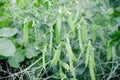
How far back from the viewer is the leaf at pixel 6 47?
3.46ft

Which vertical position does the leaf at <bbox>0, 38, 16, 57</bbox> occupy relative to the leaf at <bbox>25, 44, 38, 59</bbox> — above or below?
above

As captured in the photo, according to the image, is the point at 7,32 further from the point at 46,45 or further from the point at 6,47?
the point at 46,45

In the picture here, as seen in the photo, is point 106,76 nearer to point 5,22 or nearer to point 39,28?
point 39,28

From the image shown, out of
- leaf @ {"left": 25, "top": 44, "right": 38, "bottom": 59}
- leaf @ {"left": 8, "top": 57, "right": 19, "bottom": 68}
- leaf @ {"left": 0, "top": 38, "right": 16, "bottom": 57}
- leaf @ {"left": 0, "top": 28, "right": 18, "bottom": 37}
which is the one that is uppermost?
leaf @ {"left": 0, "top": 28, "right": 18, "bottom": 37}

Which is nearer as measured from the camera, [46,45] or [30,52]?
[46,45]

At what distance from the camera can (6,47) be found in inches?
42.4

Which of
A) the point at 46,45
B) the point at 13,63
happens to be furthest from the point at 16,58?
the point at 46,45

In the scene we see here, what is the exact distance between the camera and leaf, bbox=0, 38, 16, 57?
105 centimetres

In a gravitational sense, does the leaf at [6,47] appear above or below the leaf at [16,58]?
above

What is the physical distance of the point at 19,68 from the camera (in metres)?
1.10

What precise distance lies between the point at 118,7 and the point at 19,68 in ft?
1.65

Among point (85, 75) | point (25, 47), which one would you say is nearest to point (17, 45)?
point (25, 47)

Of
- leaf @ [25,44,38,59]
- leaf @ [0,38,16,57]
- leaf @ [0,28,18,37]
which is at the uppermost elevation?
leaf @ [0,28,18,37]

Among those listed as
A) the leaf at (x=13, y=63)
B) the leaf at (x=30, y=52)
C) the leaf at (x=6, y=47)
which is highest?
the leaf at (x=6, y=47)
